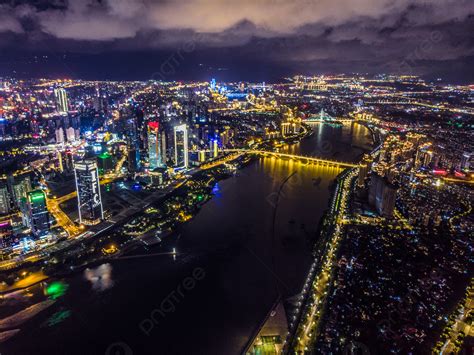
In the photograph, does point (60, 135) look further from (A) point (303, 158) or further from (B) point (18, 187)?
(A) point (303, 158)

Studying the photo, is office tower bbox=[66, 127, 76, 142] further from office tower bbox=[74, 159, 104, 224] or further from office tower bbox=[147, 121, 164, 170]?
office tower bbox=[74, 159, 104, 224]

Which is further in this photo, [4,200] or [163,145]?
[163,145]

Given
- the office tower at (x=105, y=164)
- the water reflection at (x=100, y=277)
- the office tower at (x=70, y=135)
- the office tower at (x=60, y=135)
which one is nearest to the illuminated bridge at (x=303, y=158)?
the office tower at (x=105, y=164)

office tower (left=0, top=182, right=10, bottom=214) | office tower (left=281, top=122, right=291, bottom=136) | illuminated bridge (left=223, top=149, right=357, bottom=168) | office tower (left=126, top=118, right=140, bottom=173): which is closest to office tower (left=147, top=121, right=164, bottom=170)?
office tower (left=126, top=118, right=140, bottom=173)

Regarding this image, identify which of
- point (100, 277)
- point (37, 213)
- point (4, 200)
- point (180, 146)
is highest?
point (180, 146)

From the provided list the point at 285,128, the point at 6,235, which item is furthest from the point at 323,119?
the point at 6,235

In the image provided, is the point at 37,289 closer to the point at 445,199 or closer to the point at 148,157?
the point at 148,157

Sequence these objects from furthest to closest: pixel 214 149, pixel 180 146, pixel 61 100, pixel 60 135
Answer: pixel 61 100 < pixel 60 135 < pixel 214 149 < pixel 180 146
